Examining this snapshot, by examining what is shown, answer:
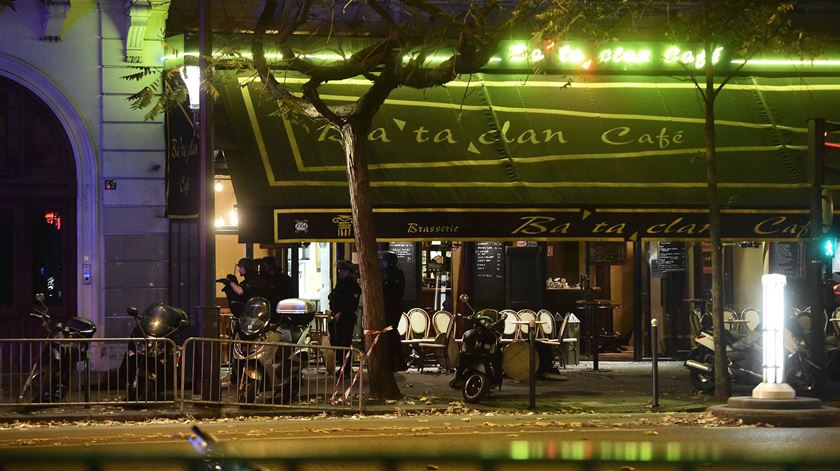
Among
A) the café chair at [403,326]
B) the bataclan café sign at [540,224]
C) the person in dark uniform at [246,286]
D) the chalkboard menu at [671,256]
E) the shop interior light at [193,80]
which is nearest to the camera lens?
the shop interior light at [193,80]

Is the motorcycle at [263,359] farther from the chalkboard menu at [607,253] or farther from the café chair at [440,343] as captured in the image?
the chalkboard menu at [607,253]

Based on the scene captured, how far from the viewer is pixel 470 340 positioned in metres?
16.5

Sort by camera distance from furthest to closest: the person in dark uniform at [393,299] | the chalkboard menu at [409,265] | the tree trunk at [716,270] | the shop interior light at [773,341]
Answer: the chalkboard menu at [409,265] < the person in dark uniform at [393,299] < the tree trunk at [716,270] < the shop interior light at [773,341]

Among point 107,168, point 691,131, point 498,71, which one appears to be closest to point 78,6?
point 107,168

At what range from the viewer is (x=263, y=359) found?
50.2ft

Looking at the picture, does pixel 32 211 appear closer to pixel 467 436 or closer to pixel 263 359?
pixel 263 359

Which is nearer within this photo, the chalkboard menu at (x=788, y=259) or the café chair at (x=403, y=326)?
the café chair at (x=403, y=326)

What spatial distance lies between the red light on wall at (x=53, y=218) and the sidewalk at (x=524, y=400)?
5374 mm

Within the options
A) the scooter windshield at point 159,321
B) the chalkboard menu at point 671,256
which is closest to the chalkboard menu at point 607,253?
the chalkboard menu at point 671,256

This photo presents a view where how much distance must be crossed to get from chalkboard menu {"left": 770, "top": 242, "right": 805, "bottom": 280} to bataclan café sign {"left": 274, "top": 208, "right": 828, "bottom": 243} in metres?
3.01

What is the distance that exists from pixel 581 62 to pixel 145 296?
7.93m

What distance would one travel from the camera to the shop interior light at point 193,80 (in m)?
15.7

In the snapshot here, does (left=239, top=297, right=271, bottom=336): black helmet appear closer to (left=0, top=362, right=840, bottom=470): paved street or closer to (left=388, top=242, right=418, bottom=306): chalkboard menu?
(left=0, top=362, right=840, bottom=470): paved street

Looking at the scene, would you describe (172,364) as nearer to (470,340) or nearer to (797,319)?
(470,340)
